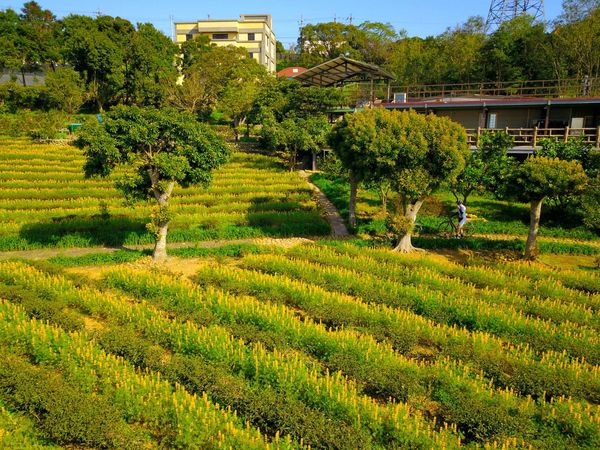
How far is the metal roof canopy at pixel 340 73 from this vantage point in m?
34.2

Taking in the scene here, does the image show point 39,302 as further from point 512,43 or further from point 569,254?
point 512,43

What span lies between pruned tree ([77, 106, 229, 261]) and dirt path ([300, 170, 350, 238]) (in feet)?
22.6

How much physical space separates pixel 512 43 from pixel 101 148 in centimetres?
3978

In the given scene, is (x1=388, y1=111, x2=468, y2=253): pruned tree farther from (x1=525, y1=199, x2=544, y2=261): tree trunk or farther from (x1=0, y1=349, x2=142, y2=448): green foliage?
(x1=0, y1=349, x2=142, y2=448): green foliage

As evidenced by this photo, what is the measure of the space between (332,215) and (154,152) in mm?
10633

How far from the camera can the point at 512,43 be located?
4228cm

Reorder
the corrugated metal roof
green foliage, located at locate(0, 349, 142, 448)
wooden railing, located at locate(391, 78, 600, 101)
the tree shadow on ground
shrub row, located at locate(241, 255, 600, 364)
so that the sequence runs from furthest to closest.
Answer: wooden railing, located at locate(391, 78, 600, 101)
the corrugated metal roof
the tree shadow on ground
shrub row, located at locate(241, 255, 600, 364)
green foliage, located at locate(0, 349, 142, 448)

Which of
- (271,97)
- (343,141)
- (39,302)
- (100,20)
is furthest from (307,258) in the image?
(100,20)

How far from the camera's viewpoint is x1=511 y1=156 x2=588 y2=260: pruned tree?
1642cm

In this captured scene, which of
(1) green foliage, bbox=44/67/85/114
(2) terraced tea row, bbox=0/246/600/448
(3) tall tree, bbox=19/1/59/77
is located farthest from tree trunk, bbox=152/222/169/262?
(3) tall tree, bbox=19/1/59/77

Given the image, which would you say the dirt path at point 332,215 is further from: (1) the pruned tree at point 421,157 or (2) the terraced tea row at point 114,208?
(1) the pruned tree at point 421,157

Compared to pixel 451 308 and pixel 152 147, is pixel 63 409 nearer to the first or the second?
pixel 451 308

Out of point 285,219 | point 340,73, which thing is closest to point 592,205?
point 285,219

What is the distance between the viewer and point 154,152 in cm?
1767
